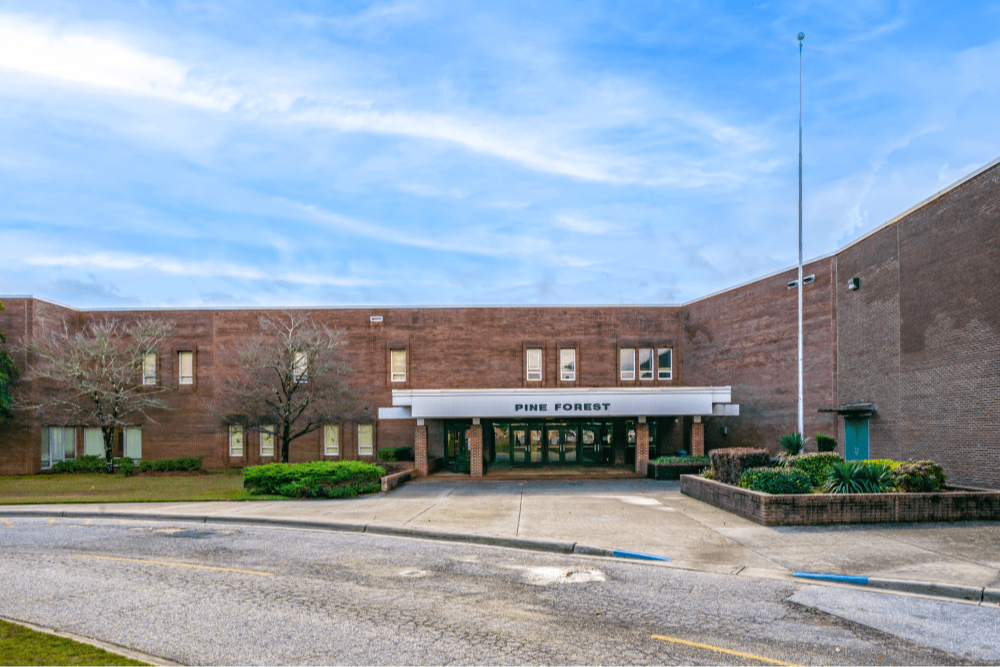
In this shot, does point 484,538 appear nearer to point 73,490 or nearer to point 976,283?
point 976,283

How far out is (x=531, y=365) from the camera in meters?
36.4

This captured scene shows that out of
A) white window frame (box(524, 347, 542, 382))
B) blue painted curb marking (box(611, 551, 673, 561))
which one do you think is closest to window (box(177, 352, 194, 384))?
white window frame (box(524, 347, 542, 382))

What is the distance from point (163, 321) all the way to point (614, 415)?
23610 mm

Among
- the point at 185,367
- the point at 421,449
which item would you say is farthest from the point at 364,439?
the point at 185,367

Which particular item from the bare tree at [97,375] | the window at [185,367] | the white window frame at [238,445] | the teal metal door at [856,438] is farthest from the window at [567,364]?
the bare tree at [97,375]

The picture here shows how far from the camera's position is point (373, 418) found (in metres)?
35.7

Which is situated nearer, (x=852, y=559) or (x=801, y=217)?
(x=852, y=559)

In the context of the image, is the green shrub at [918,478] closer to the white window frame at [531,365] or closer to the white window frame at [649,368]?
the white window frame at [649,368]

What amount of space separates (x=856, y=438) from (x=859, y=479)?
10.2 meters

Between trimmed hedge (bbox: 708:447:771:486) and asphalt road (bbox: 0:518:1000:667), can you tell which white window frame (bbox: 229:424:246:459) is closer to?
asphalt road (bbox: 0:518:1000:667)

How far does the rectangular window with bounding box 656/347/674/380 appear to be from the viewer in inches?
1448

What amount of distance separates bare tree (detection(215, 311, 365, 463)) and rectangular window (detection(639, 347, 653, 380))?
14.6 meters

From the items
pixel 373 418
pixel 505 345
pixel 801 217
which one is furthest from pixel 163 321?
pixel 801 217

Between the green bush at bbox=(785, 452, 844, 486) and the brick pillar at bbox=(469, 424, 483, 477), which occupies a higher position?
the green bush at bbox=(785, 452, 844, 486)
